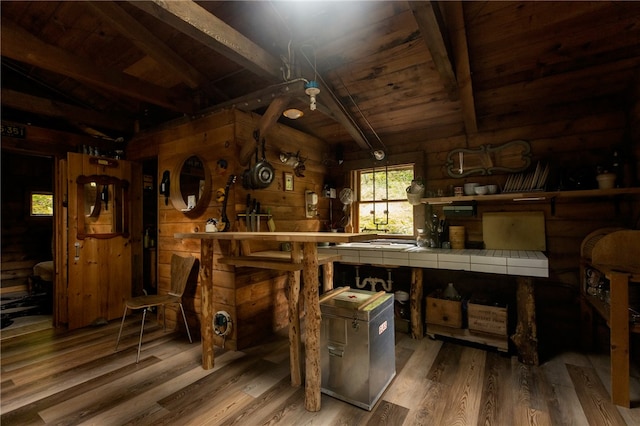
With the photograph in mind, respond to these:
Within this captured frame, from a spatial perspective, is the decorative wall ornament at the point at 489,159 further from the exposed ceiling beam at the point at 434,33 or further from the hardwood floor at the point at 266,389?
the hardwood floor at the point at 266,389

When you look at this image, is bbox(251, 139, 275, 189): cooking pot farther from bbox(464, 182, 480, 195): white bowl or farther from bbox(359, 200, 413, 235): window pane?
bbox(464, 182, 480, 195): white bowl

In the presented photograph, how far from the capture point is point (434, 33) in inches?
72.9

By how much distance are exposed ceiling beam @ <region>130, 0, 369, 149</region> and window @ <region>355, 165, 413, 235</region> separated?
6.80 feet

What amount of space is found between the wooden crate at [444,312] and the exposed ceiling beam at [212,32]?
2564 millimetres

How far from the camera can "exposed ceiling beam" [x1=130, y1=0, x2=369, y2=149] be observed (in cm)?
152

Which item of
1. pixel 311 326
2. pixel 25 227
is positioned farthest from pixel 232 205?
pixel 25 227

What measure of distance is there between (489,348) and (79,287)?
4.42 metres

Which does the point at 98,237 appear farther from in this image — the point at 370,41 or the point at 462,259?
the point at 462,259

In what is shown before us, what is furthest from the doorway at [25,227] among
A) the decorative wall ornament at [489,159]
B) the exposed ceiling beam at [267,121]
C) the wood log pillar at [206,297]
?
the decorative wall ornament at [489,159]

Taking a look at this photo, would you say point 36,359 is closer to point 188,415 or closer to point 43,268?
point 188,415

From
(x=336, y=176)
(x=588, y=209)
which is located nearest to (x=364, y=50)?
(x=336, y=176)

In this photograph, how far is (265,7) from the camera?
7.13 feet

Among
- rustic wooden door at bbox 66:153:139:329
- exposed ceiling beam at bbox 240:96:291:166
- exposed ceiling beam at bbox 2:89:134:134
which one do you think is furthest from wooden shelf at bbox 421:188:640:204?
exposed ceiling beam at bbox 2:89:134:134

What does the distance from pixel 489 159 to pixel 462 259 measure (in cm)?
126
